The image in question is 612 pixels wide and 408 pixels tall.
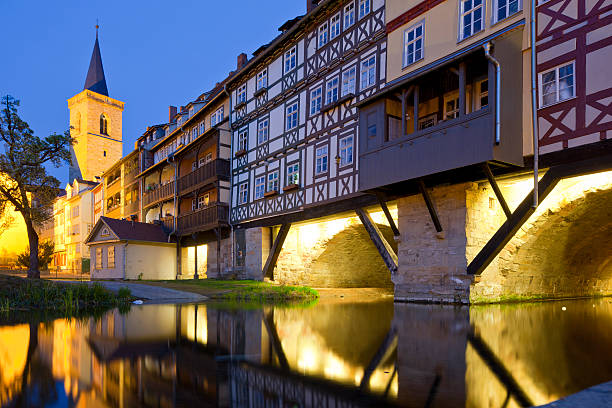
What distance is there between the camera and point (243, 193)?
2533 cm

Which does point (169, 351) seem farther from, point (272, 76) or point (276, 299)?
point (272, 76)

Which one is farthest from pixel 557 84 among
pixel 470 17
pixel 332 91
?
pixel 332 91

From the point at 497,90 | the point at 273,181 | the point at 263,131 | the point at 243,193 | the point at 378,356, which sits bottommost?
the point at 378,356

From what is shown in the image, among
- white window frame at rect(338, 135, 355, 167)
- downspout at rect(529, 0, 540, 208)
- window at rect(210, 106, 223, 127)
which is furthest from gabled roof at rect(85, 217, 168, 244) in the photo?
downspout at rect(529, 0, 540, 208)

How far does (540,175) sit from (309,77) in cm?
1128

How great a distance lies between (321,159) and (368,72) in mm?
3932

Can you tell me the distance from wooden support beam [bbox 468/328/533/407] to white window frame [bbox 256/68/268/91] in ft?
63.0

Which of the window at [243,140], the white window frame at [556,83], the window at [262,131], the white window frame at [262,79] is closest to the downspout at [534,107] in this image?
the white window frame at [556,83]

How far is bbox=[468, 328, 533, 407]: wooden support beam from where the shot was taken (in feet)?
12.5

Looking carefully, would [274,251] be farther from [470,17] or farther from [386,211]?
[470,17]

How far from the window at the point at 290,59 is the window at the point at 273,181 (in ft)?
15.8

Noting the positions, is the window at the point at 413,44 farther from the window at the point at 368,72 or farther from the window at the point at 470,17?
the window at the point at 368,72

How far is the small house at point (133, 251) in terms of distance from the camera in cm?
3125

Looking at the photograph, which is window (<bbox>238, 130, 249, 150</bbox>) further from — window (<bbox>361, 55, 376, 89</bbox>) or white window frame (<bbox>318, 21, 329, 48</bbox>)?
window (<bbox>361, 55, 376, 89</bbox>)
